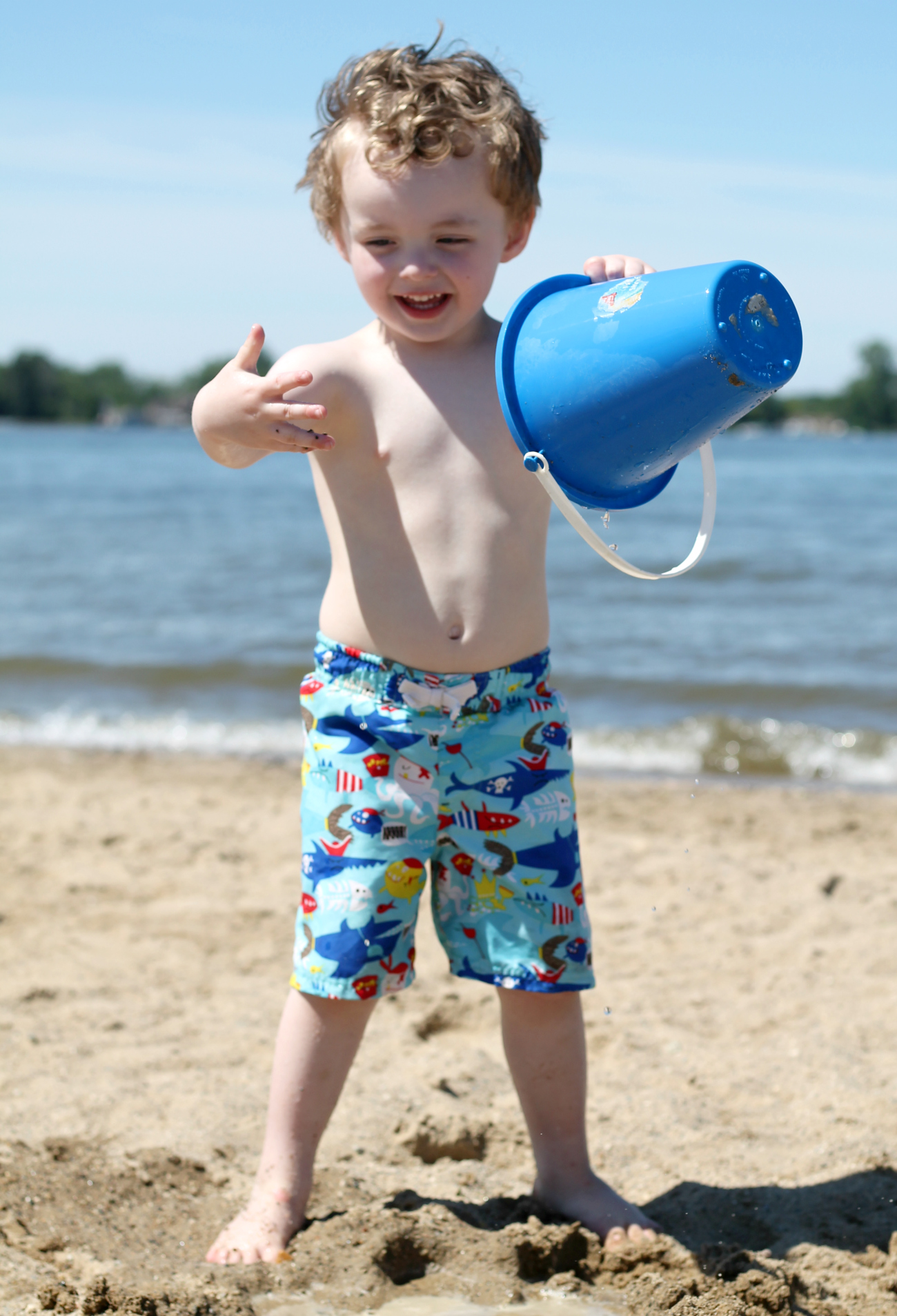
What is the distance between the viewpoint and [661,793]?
502cm

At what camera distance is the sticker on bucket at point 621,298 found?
1.65m

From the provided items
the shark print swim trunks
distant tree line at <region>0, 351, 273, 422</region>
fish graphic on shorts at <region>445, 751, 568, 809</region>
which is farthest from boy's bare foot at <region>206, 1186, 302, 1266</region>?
distant tree line at <region>0, 351, 273, 422</region>

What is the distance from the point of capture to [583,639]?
8.11m

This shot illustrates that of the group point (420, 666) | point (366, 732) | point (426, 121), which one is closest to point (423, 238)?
point (426, 121)

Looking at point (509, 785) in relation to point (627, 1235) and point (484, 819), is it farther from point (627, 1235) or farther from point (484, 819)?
point (627, 1235)

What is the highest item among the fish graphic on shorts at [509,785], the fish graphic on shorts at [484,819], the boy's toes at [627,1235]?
the fish graphic on shorts at [509,785]

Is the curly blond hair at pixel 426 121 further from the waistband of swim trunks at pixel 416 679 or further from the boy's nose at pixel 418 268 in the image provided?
the waistband of swim trunks at pixel 416 679

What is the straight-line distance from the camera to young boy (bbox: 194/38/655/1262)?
1954 mm

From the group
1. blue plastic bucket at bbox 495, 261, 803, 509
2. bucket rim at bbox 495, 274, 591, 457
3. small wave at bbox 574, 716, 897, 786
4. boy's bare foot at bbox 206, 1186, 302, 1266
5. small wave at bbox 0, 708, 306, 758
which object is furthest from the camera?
small wave at bbox 0, 708, 306, 758

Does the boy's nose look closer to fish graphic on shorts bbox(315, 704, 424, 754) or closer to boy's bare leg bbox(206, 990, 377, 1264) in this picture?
fish graphic on shorts bbox(315, 704, 424, 754)

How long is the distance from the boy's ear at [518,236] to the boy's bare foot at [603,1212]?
1.56 metres

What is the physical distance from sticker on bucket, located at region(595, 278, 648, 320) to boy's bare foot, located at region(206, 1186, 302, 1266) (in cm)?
146

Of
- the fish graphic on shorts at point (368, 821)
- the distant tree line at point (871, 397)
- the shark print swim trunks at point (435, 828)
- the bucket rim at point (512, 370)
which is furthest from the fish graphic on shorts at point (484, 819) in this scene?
the distant tree line at point (871, 397)

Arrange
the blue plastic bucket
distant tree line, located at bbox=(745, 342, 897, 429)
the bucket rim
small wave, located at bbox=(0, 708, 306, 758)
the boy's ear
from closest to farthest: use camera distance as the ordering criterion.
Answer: the blue plastic bucket → the bucket rim → the boy's ear → small wave, located at bbox=(0, 708, 306, 758) → distant tree line, located at bbox=(745, 342, 897, 429)
